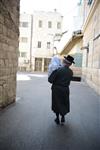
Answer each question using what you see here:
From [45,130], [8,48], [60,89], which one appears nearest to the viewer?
[45,130]

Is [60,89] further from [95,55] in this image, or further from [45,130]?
[95,55]

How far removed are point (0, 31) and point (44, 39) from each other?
41083 mm

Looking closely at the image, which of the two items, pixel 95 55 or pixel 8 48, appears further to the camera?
pixel 95 55

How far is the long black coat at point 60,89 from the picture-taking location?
6.60 meters

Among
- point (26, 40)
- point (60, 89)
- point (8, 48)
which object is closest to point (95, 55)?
point (8, 48)

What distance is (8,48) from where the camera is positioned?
846 centimetres

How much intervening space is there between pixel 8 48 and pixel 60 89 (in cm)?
259

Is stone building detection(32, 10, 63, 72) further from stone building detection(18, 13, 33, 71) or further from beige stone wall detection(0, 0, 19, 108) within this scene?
beige stone wall detection(0, 0, 19, 108)

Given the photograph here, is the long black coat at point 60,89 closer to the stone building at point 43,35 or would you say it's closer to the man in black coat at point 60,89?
the man in black coat at point 60,89

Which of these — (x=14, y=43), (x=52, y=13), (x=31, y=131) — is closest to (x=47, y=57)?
(x=52, y=13)

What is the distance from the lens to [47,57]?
1906 inches

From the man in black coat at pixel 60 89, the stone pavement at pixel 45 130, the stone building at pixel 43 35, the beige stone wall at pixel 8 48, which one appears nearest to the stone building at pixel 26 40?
the stone building at pixel 43 35

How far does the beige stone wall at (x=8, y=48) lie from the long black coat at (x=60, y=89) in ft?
6.12

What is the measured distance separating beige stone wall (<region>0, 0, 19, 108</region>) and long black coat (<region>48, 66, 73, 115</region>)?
6.12 feet
